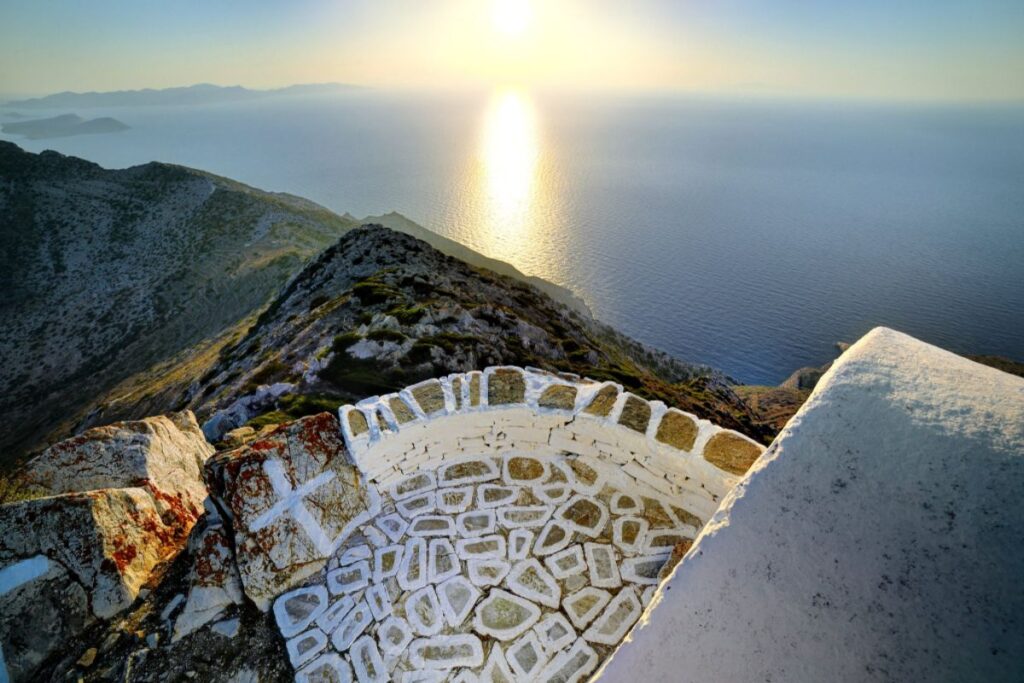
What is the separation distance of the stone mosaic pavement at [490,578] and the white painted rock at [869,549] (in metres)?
2.18

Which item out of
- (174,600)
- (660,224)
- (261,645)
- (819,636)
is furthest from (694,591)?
(660,224)

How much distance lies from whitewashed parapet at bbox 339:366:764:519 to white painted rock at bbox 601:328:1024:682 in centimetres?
321

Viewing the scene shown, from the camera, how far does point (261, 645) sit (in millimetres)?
5410

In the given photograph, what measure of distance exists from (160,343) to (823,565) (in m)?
51.8

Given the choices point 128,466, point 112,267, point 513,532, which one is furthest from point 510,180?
point 513,532

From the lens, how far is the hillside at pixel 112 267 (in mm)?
40000

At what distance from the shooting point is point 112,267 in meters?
52.7

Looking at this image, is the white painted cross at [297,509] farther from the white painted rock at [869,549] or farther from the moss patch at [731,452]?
the moss patch at [731,452]

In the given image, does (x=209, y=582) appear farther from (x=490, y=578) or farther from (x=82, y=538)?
(x=490, y=578)

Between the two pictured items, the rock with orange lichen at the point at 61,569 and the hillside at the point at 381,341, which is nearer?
the rock with orange lichen at the point at 61,569

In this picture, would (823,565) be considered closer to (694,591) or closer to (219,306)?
(694,591)

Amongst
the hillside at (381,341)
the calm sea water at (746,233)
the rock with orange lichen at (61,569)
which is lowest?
the calm sea water at (746,233)

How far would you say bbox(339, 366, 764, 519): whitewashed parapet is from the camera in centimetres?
683

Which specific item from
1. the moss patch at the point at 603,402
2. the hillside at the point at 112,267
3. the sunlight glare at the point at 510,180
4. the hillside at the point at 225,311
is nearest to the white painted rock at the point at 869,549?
the moss patch at the point at 603,402
